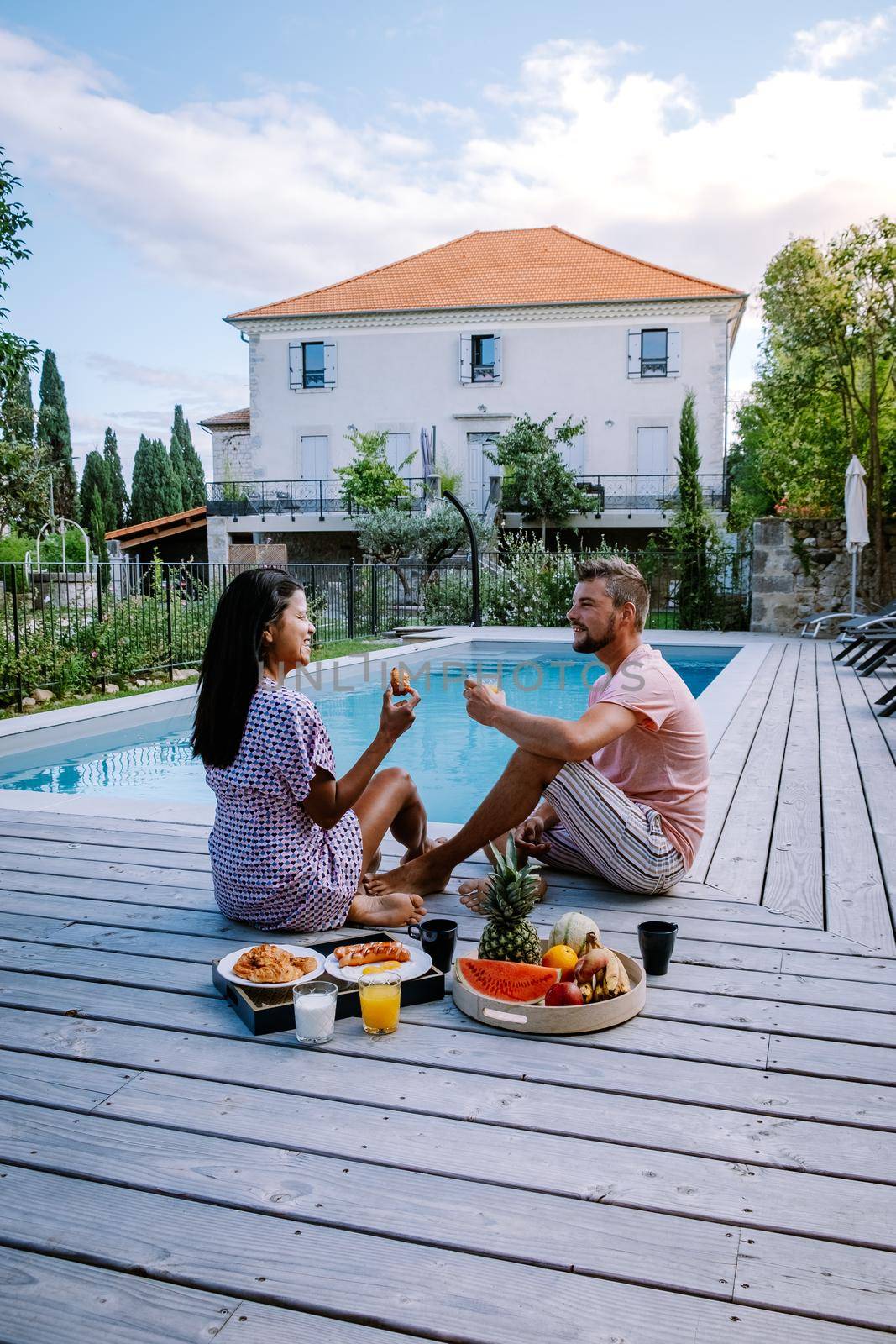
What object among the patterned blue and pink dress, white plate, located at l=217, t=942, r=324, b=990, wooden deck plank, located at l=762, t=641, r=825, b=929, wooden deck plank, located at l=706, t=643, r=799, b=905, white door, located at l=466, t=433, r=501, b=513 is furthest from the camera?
white door, located at l=466, t=433, r=501, b=513

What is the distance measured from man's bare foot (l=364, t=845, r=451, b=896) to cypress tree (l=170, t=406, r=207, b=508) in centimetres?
3663

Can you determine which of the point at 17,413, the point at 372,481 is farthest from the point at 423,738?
the point at 372,481

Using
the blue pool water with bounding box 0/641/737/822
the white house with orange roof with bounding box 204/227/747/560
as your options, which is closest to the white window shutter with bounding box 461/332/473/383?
the white house with orange roof with bounding box 204/227/747/560

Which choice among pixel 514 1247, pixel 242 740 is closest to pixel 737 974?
pixel 514 1247

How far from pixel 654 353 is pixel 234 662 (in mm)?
25216

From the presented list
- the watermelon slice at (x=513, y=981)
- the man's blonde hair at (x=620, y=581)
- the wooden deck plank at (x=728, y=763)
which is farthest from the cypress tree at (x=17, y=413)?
the watermelon slice at (x=513, y=981)

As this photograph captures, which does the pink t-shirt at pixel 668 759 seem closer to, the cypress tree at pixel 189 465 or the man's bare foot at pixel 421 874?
the man's bare foot at pixel 421 874

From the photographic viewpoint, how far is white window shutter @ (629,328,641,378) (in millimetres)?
25734

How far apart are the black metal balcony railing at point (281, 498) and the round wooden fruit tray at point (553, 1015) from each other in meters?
24.6

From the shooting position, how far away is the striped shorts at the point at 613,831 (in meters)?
2.92

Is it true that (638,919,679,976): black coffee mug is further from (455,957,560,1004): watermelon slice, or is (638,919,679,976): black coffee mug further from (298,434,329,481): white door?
(298,434,329,481): white door

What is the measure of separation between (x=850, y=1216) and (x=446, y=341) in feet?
89.0

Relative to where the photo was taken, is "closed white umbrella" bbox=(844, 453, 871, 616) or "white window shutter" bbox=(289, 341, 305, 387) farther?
A: "white window shutter" bbox=(289, 341, 305, 387)

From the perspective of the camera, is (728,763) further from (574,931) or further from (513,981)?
(513,981)
